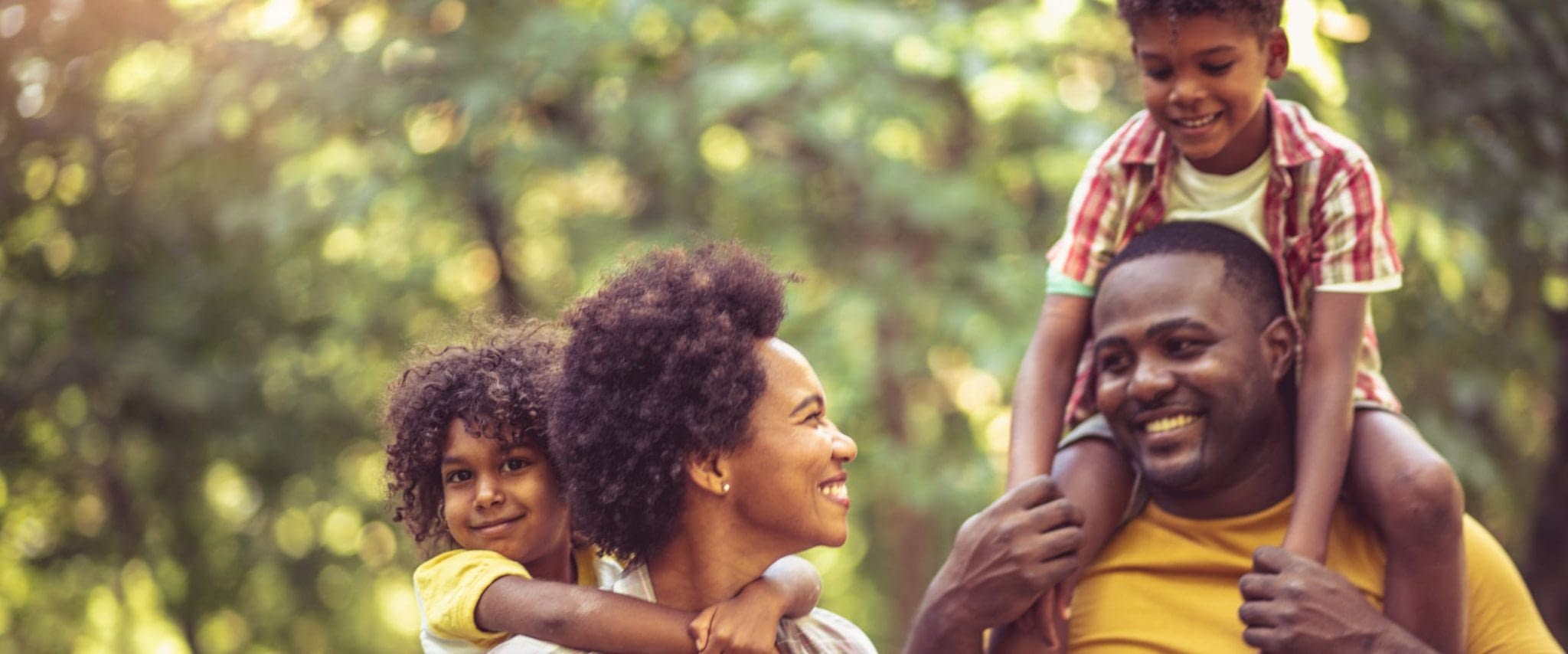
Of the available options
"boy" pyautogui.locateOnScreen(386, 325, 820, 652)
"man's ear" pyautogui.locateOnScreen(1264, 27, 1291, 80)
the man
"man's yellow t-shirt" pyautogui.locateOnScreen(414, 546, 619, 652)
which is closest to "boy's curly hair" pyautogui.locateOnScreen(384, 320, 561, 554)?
"boy" pyautogui.locateOnScreen(386, 325, 820, 652)

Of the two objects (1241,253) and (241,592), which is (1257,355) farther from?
(241,592)

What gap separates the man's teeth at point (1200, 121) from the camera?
321 cm

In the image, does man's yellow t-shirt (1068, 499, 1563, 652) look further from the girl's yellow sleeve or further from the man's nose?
→ the girl's yellow sleeve

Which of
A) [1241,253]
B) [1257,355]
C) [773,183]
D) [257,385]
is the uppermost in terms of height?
[773,183]

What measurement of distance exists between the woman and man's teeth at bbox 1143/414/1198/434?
879mm

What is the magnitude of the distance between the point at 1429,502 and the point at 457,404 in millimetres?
1780

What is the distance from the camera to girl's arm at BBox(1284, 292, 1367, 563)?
306 cm

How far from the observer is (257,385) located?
7039 mm

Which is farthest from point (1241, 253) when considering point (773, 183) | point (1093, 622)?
point (773, 183)

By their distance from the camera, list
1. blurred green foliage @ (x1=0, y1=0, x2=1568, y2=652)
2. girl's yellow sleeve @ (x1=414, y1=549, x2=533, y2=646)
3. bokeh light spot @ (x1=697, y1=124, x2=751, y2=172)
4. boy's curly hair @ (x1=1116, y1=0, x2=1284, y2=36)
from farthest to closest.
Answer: bokeh light spot @ (x1=697, y1=124, x2=751, y2=172), blurred green foliage @ (x1=0, y1=0, x2=1568, y2=652), boy's curly hair @ (x1=1116, y1=0, x2=1284, y2=36), girl's yellow sleeve @ (x1=414, y1=549, x2=533, y2=646)

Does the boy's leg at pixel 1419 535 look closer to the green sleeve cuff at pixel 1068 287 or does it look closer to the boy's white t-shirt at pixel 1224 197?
the boy's white t-shirt at pixel 1224 197

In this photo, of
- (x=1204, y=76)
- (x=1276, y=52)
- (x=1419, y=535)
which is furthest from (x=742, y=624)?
(x=1276, y=52)

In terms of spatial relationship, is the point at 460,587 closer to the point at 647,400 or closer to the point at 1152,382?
the point at 647,400

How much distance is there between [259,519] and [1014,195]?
3771mm
